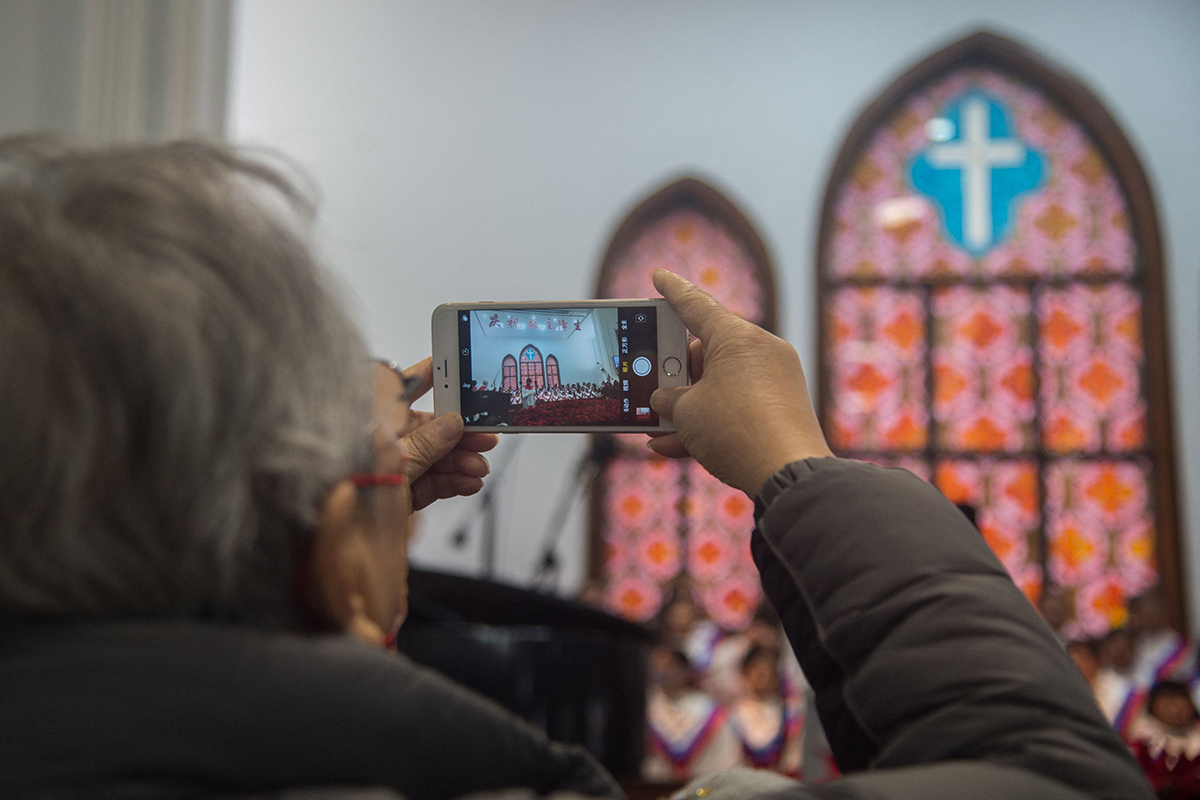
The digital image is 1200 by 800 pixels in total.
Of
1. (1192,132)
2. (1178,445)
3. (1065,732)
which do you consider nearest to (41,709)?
(1065,732)

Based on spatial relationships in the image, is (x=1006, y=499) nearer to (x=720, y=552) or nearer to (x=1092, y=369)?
(x=1092, y=369)

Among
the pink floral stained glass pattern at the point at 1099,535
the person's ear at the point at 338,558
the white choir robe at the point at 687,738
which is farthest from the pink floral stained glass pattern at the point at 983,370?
the person's ear at the point at 338,558

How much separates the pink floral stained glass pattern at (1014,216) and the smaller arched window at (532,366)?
585 centimetres

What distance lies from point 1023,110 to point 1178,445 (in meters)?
2.53

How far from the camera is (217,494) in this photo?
1.47ft

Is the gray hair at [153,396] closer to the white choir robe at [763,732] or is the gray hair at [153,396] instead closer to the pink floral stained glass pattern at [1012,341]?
the white choir robe at [763,732]

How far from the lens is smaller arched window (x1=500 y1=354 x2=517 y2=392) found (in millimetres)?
1135

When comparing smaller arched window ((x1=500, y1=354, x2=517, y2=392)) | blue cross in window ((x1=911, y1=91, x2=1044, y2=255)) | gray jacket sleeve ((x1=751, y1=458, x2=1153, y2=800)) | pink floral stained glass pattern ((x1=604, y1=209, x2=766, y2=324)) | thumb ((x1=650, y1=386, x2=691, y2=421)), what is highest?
blue cross in window ((x1=911, y1=91, x2=1044, y2=255))

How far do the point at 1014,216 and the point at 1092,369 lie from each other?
117 centimetres

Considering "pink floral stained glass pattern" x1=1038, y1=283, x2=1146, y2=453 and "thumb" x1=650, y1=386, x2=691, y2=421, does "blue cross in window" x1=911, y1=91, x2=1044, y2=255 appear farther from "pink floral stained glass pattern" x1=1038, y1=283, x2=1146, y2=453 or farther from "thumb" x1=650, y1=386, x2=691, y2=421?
"thumb" x1=650, y1=386, x2=691, y2=421

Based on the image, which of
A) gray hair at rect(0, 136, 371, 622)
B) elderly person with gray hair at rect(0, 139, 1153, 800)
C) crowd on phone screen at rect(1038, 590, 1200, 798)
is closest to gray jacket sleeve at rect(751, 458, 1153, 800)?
elderly person with gray hair at rect(0, 139, 1153, 800)

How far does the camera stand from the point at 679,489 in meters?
6.54

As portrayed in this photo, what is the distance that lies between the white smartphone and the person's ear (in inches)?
22.2

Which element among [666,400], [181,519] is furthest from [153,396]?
[666,400]
